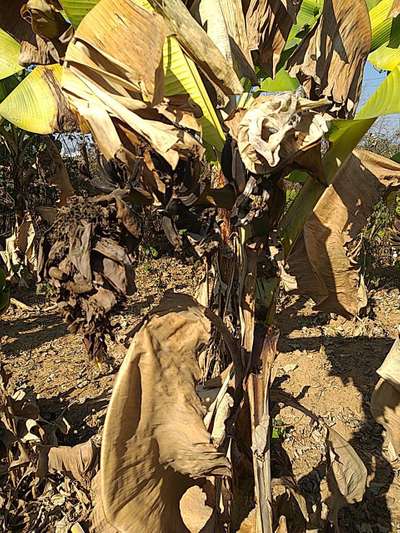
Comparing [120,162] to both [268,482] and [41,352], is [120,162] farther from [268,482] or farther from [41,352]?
[41,352]

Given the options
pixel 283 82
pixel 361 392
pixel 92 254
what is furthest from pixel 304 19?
pixel 361 392

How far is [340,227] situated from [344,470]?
59 cm

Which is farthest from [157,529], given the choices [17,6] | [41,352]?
[41,352]

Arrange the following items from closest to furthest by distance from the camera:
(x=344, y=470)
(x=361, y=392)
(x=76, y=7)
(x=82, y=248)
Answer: (x=82, y=248)
(x=76, y=7)
(x=344, y=470)
(x=361, y=392)

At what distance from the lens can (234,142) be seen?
2.99 ft

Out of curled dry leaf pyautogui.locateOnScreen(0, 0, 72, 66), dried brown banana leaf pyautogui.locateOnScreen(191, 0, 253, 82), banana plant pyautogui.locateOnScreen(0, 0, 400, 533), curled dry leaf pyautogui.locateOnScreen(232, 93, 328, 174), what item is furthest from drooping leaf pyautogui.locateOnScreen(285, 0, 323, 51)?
curled dry leaf pyautogui.locateOnScreen(232, 93, 328, 174)

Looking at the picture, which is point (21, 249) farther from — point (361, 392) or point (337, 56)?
point (337, 56)

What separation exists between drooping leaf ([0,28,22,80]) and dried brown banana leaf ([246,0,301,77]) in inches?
25.6

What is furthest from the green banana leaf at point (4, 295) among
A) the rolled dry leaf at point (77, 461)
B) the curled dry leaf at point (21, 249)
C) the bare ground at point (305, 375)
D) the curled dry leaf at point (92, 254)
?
the curled dry leaf at point (92, 254)

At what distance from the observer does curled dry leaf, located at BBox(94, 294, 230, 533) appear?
869 millimetres

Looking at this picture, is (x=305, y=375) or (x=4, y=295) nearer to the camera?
(x=4, y=295)

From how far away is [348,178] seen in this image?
49.9 inches

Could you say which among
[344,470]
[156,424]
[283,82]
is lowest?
[344,470]

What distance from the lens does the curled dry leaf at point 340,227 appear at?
125 centimetres
